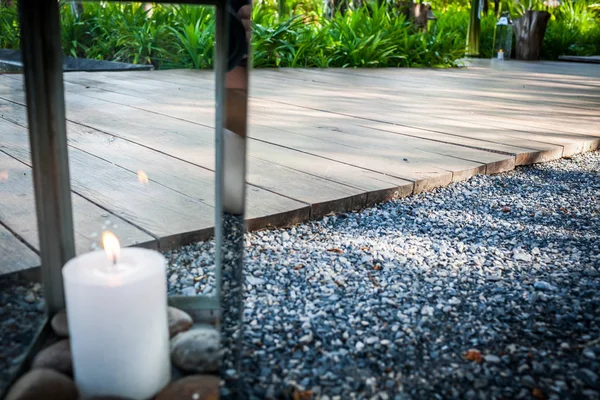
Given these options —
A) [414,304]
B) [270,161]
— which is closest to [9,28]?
[414,304]

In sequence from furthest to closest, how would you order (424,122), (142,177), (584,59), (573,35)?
(573,35), (584,59), (424,122), (142,177)

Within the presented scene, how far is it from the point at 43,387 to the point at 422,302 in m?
0.60

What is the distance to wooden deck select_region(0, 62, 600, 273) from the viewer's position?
736 mm

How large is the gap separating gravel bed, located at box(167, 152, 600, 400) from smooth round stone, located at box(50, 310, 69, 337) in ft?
0.44

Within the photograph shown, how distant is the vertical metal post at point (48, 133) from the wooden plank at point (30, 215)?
3cm

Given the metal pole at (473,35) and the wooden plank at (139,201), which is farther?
the metal pole at (473,35)

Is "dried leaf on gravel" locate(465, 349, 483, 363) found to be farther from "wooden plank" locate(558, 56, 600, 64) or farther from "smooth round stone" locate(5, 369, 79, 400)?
"wooden plank" locate(558, 56, 600, 64)

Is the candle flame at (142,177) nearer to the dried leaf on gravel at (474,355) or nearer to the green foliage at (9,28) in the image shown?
the green foliage at (9,28)

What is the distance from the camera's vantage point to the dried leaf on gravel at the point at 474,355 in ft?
2.61

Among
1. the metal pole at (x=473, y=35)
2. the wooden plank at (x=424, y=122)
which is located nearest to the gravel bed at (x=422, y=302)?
the wooden plank at (x=424, y=122)

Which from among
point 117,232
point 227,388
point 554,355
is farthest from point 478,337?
point 117,232

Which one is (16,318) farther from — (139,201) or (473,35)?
(473,35)

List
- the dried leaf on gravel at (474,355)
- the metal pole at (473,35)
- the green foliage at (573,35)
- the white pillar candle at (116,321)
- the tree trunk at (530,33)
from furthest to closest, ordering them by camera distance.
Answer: the green foliage at (573,35) < the tree trunk at (530,33) < the metal pole at (473,35) < the dried leaf on gravel at (474,355) < the white pillar candle at (116,321)

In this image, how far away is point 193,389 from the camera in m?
0.63
